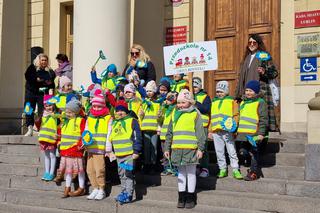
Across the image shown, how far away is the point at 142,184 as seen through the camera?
24.2 ft

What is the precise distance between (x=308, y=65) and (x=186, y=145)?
455cm

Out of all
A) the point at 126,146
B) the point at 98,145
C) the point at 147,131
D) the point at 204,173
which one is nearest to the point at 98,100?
the point at 98,145

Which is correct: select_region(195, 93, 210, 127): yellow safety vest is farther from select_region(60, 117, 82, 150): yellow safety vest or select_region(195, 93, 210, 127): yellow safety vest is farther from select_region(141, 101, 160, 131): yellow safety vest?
select_region(60, 117, 82, 150): yellow safety vest

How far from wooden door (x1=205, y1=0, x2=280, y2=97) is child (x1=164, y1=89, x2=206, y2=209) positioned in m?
4.54

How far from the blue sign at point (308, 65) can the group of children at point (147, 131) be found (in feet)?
10.0

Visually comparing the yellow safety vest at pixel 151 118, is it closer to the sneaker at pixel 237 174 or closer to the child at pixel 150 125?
the child at pixel 150 125

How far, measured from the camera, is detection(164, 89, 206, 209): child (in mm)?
6340

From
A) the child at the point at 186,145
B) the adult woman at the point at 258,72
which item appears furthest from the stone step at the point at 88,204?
the adult woman at the point at 258,72

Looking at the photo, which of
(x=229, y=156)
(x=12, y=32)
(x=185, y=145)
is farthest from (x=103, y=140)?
(x=12, y=32)


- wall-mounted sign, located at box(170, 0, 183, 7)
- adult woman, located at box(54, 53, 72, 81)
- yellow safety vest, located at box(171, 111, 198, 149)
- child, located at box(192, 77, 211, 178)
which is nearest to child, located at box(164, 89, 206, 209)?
yellow safety vest, located at box(171, 111, 198, 149)

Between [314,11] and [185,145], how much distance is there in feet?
16.5

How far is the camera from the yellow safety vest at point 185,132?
20.9 ft

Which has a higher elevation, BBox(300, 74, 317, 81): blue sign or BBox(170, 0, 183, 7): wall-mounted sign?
BBox(170, 0, 183, 7): wall-mounted sign

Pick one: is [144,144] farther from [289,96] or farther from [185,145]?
[289,96]
